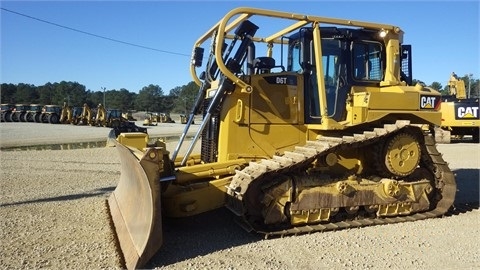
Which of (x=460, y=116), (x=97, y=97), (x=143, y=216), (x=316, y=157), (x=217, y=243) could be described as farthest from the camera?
(x=97, y=97)

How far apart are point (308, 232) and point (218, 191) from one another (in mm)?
1373

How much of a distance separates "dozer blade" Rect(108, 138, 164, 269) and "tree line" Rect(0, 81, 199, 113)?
9065 centimetres

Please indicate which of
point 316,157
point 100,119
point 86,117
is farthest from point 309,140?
point 86,117

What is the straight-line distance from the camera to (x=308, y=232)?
5953mm

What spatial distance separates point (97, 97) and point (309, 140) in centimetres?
11057

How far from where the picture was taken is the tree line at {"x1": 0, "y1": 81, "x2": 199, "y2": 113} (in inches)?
3888

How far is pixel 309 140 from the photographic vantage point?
696 cm

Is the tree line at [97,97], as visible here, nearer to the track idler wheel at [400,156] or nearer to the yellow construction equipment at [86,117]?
the yellow construction equipment at [86,117]

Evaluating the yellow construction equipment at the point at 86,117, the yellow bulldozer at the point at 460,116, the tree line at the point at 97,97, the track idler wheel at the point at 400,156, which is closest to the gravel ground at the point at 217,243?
the track idler wheel at the point at 400,156

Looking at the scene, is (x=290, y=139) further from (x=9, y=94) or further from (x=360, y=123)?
(x=9, y=94)

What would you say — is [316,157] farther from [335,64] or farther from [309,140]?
[335,64]

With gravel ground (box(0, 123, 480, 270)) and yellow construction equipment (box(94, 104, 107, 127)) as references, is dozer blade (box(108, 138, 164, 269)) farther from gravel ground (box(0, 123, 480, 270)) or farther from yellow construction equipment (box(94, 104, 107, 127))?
yellow construction equipment (box(94, 104, 107, 127))

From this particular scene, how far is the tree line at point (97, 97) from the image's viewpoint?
9875 centimetres

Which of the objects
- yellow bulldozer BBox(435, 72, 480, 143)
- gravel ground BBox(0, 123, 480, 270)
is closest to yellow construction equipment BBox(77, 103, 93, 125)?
yellow bulldozer BBox(435, 72, 480, 143)
